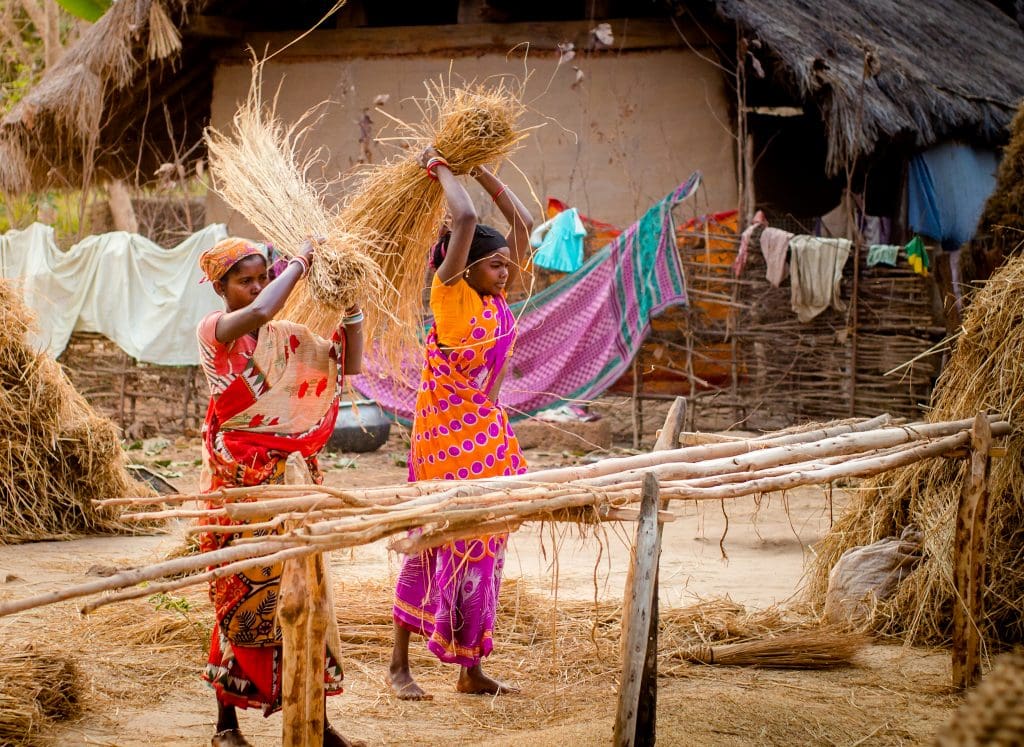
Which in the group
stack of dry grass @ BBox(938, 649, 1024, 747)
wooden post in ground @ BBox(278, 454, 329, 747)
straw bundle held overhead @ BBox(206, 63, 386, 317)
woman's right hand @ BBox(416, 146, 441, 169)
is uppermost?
woman's right hand @ BBox(416, 146, 441, 169)

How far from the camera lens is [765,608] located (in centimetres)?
443

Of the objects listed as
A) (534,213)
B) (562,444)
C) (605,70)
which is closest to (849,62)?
(605,70)

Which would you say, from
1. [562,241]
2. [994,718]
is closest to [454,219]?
[994,718]

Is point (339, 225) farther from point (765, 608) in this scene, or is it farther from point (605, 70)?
point (605, 70)

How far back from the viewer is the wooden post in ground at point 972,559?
3283mm

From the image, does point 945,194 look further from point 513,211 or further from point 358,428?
point 513,211

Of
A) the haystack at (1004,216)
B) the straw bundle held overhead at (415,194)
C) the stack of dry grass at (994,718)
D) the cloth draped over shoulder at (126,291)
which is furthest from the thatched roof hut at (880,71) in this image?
the stack of dry grass at (994,718)

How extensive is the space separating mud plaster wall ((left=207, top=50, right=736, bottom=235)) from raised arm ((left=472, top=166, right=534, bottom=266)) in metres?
5.07

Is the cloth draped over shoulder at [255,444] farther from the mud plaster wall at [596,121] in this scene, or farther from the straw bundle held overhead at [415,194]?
the mud plaster wall at [596,121]

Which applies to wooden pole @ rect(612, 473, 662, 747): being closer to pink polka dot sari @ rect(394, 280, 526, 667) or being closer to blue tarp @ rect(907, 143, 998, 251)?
pink polka dot sari @ rect(394, 280, 526, 667)

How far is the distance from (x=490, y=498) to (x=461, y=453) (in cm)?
115

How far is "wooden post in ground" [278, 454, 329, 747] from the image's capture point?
223 centimetres

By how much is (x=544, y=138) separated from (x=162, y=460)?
3874 mm

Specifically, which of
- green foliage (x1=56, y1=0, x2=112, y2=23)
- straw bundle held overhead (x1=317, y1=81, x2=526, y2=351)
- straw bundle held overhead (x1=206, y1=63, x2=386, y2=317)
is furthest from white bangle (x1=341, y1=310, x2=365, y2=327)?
green foliage (x1=56, y1=0, x2=112, y2=23)
